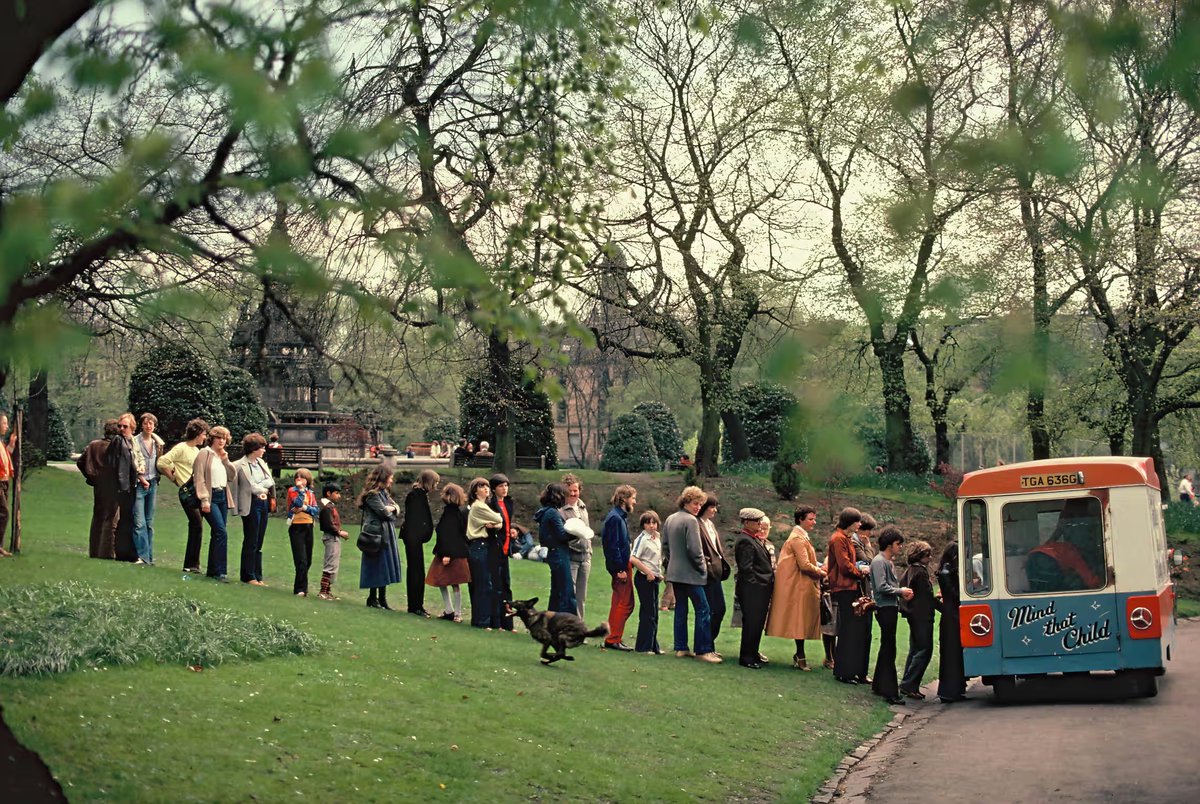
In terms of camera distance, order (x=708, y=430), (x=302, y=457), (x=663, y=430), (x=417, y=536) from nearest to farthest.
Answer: (x=417, y=536) < (x=302, y=457) < (x=708, y=430) < (x=663, y=430)

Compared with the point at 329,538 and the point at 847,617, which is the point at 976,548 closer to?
the point at 847,617

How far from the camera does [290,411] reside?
43219 mm

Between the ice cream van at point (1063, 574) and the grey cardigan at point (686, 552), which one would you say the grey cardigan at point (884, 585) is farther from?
the grey cardigan at point (686, 552)

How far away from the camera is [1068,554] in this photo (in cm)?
1598

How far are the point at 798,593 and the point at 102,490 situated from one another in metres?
9.25

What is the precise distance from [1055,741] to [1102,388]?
2673 centimetres

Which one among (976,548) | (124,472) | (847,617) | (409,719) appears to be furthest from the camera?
(124,472)

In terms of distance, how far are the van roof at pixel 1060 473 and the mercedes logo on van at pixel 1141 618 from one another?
1.42m

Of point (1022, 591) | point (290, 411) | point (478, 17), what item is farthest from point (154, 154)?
point (290, 411)

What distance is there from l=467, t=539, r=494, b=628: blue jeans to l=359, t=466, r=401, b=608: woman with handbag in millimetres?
1166

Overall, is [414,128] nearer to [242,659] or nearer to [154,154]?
[154,154]

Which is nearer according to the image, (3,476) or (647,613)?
(647,613)

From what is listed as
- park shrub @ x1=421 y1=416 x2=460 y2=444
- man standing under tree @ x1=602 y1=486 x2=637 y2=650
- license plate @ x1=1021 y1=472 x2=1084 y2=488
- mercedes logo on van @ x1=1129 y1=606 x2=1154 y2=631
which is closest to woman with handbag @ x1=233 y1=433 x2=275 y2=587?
man standing under tree @ x1=602 y1=486 x2=637 y2=650

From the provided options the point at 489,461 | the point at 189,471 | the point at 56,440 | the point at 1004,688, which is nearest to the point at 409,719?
the point at 1004,688
